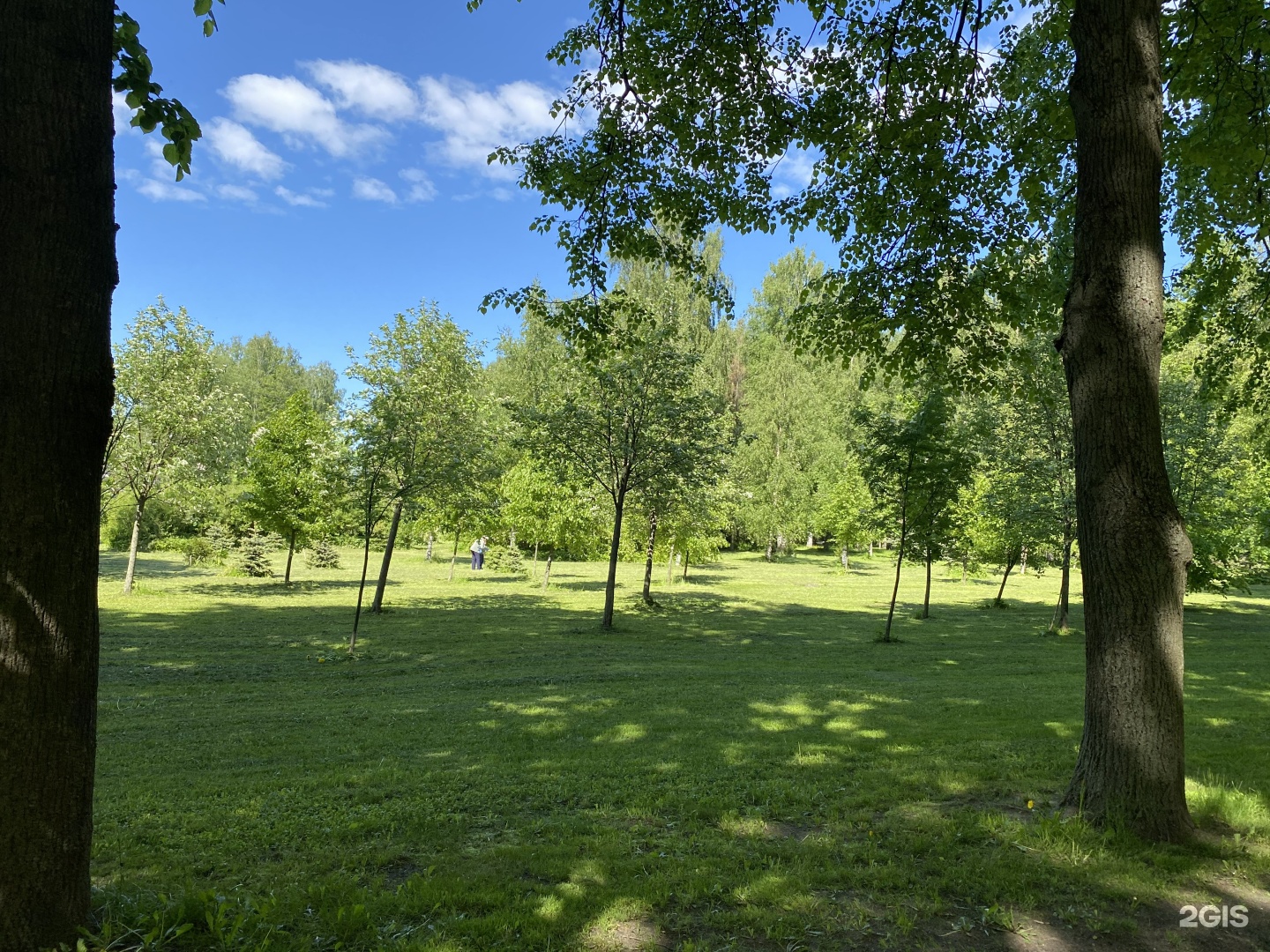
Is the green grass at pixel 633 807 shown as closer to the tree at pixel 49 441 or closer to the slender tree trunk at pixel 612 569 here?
the tree at pixel 49 441

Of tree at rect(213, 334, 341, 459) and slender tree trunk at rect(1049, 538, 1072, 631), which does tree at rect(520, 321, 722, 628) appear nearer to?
slender tree trunk at rect(1049, 538, 1072, 631)

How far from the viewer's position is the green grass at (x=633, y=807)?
3.27 metres

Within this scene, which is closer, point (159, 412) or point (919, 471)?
point (919, 471)

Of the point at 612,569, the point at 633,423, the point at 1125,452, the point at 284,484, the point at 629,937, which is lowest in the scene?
the point at 629,937

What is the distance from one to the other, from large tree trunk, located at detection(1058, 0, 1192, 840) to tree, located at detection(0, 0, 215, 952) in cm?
502

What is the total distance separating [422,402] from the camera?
21.4 meters

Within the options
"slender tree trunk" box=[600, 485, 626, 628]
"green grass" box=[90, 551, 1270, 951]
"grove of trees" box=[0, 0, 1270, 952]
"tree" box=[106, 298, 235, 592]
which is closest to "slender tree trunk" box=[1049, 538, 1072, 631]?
"grove of trees" box=[0, 0, 1270, 952]

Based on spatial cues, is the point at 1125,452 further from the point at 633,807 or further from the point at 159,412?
the point at 159,412

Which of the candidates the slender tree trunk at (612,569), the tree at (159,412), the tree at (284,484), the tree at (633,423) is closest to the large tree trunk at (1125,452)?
the slender tree trunk at (612,569)

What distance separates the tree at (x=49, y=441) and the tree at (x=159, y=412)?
74.6ft

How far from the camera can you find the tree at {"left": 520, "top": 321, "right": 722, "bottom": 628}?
63.8 feet

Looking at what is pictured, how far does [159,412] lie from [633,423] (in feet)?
48.7

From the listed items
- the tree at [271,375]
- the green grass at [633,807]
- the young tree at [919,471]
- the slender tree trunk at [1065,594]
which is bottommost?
the green grass at [633,807]

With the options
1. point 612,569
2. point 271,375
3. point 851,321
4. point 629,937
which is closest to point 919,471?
point 612,569
